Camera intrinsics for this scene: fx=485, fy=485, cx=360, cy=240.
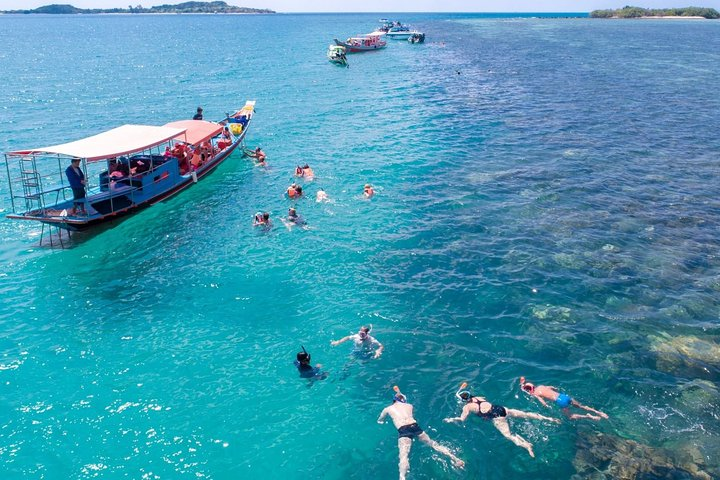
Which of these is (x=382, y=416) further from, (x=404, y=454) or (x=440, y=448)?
(x=440, y=448)

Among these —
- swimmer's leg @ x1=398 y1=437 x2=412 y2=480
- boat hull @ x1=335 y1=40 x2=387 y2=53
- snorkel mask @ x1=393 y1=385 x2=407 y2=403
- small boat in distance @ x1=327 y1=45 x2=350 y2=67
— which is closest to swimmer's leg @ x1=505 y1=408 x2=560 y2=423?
snorkel mask @ x1=393 y1=385 x2=407 y2=403

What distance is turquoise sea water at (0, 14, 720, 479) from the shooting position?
1616 centimetres

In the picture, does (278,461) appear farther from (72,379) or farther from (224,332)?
(72,379)

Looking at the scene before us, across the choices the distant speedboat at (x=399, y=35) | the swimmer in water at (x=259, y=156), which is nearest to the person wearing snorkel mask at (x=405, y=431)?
the swimmer in water at (x=259, y=156)

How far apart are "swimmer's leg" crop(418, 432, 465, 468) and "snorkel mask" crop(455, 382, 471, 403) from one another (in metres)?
1.99

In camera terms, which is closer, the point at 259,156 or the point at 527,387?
the point at 527,387

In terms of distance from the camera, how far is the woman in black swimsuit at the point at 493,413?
642 inches

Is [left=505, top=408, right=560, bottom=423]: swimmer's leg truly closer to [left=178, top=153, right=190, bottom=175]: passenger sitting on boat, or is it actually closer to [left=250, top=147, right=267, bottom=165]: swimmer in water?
[left=178, top=153, right=190, bottom=175]: passenger sitting on boat

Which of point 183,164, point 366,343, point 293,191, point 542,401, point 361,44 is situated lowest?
point 542,401

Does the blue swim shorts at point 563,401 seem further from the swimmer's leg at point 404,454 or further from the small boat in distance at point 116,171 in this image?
the small boat in distance at point 116,171

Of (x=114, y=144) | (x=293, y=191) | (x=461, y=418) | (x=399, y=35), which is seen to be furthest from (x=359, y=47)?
(x=461, y=418)

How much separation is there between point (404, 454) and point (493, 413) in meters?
3.48

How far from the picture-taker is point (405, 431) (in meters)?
16.0

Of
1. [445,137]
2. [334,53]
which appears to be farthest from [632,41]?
[445,137]
